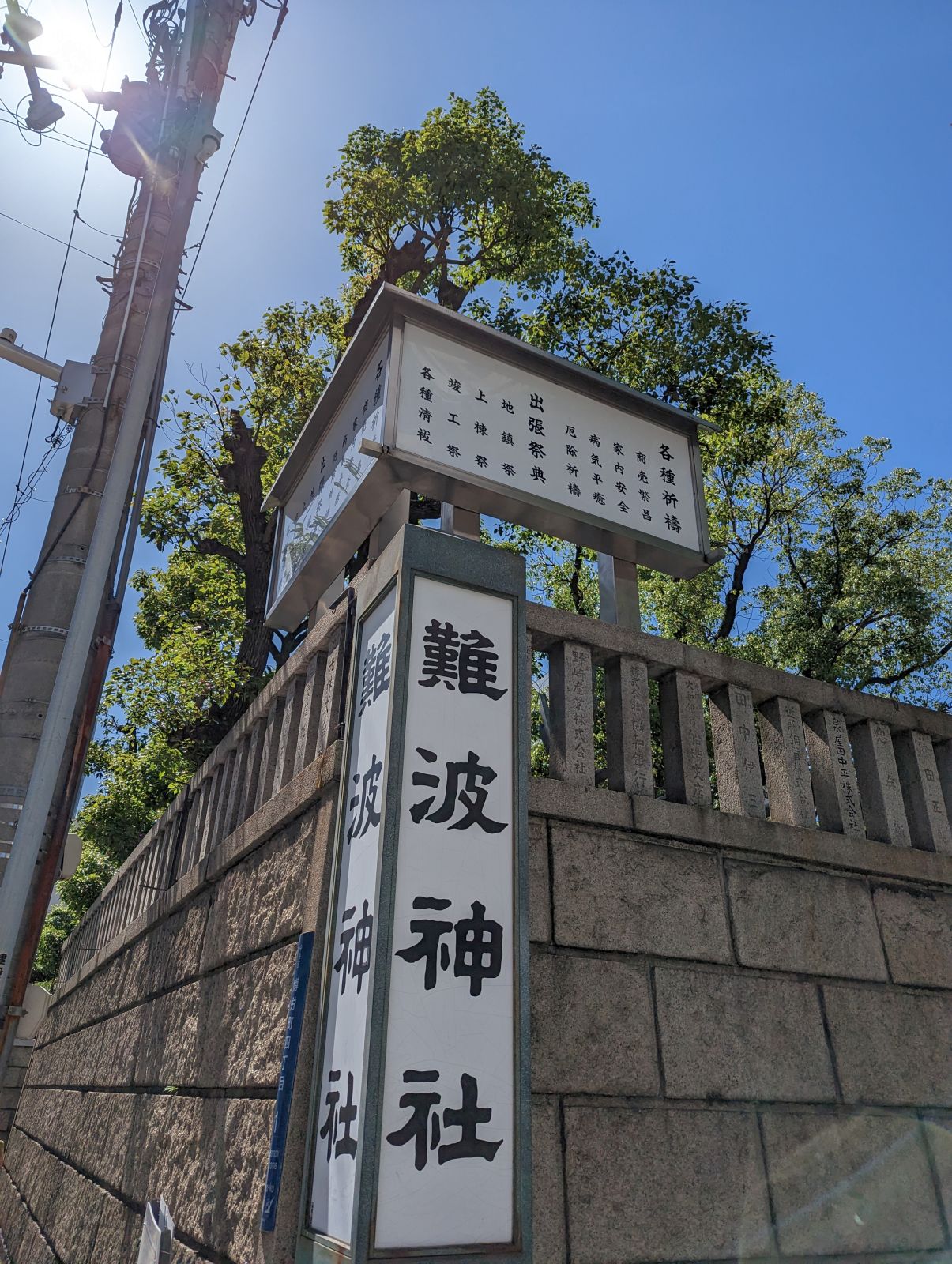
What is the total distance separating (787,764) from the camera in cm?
530

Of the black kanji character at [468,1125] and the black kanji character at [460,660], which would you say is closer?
the black kanji character at [468,1125]

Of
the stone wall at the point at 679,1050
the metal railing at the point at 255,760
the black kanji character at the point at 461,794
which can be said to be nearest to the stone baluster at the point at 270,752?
the metal railing at the point at 255,760

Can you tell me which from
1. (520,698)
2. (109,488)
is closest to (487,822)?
(520,698)

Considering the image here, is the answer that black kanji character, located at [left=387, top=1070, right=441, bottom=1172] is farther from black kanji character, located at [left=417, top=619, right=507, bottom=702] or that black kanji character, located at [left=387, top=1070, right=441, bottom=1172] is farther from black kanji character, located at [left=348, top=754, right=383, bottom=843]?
black kanji character, located at [left=417, top=619, right=507, bottom=702]

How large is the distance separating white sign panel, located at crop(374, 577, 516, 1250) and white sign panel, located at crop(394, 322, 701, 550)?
1519 mm

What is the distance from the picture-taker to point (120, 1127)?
707 centimetres

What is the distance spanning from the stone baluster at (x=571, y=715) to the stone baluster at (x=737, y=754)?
0.85 metres

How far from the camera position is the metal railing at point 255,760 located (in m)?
5.17

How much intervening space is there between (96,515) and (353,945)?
14.0 ft

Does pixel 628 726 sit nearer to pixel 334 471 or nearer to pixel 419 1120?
pixel 419 1120

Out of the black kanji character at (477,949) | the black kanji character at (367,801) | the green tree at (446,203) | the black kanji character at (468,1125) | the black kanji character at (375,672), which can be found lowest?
the black kanji character at (468,1125)

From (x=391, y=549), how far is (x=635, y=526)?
7.05ft

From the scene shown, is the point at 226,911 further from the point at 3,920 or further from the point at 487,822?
the point at 487,822

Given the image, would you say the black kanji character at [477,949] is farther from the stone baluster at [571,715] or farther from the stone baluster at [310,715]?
the stone baluster at [310,715]
